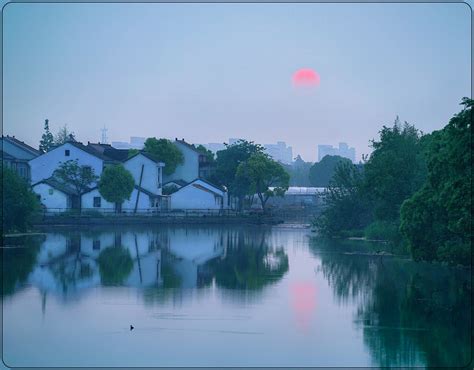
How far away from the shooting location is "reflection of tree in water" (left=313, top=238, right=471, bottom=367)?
1806cm

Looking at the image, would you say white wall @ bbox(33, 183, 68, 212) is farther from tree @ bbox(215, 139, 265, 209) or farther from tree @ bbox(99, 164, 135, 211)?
tree @ bbox(215, 139, 265, 209)

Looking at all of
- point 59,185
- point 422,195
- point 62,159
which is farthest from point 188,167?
point 422,195

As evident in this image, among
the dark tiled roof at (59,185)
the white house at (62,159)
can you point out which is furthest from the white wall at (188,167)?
the dark tiled roof at (59,185)

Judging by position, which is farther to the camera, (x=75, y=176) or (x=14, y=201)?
(x=75, y=176)

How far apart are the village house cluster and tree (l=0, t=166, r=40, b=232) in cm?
1493

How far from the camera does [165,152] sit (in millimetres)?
76562

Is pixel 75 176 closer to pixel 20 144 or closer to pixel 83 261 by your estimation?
pixel 20 144

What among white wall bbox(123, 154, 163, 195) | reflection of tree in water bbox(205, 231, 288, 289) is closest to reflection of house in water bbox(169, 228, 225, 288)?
reflection of tree in water bbox(205, 231, 288, 289)

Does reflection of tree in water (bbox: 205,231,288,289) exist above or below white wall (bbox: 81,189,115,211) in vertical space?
below

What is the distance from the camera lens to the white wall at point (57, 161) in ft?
222

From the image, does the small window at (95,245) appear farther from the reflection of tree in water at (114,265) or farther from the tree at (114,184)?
the tree at (114,184)

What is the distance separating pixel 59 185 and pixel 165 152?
48.9 feet

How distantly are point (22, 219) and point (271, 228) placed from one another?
1894 cm

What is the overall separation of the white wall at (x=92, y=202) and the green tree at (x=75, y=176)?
0.72 m
